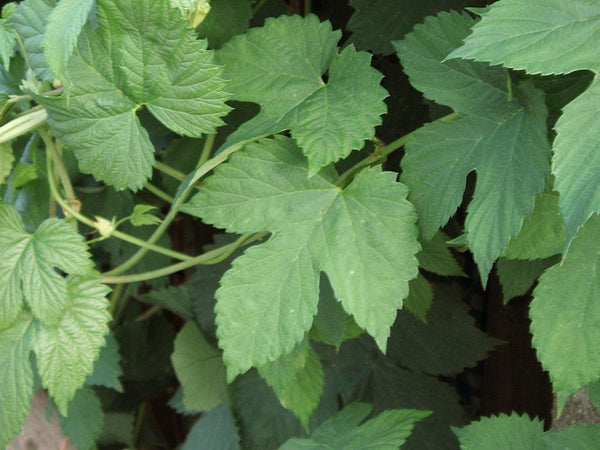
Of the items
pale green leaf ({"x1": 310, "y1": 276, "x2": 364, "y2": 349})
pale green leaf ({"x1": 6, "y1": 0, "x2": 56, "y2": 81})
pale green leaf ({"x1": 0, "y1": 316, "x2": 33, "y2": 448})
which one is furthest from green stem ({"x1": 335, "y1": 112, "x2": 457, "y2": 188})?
pale green leaf ({"x1": 0, "y1": 316, "x2": 33, "y2": 448})

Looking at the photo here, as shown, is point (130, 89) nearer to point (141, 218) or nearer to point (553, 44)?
point (141, 218)

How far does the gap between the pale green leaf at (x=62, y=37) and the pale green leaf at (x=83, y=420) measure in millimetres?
731

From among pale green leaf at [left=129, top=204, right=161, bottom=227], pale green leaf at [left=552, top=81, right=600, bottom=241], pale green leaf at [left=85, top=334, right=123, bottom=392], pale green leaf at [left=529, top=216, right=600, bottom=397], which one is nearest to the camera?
pale green leaf at [left=552, top=81, right=600, bottom=241]

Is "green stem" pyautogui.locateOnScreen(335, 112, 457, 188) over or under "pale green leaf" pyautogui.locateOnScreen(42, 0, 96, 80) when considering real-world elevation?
under

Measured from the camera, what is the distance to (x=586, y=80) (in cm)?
66

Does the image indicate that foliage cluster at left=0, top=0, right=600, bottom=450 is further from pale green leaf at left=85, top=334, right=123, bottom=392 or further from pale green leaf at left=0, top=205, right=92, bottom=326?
pale green leaf at left=85, top=334, right=123, bottom=392

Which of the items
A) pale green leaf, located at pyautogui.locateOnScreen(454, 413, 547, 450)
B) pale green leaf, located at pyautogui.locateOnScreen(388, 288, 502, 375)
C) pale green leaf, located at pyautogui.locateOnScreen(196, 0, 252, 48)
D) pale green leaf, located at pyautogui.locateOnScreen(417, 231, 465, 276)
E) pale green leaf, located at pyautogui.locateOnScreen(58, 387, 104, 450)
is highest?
pale green leaf, located at pyautogui.locateOnScreen(196, 0, 252, 48)

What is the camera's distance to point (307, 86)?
2.51 feet

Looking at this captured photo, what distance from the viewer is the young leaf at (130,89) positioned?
0.71 m

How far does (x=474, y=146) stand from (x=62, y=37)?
396mm

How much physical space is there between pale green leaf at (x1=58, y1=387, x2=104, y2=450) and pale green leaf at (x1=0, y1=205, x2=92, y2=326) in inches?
16.1

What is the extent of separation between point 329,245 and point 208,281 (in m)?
0.52

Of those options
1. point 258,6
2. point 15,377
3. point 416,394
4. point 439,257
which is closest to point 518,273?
point 439,257

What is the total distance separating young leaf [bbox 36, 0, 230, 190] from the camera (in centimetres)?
71
